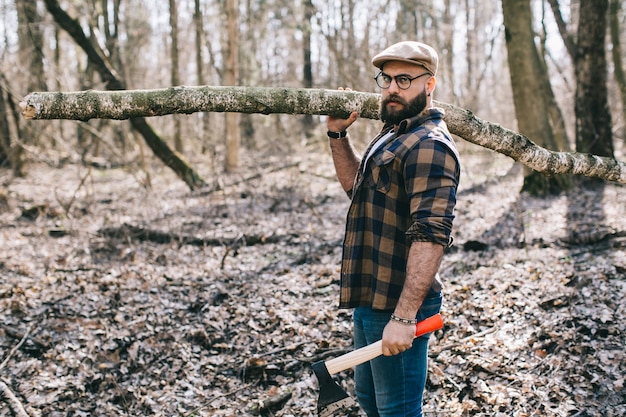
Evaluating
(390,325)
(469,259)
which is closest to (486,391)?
(390,325)

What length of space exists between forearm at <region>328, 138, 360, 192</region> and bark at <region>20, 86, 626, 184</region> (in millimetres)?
260

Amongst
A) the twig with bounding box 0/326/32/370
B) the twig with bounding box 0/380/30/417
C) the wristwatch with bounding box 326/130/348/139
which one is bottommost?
the twig with bounding box 0/380/30/417

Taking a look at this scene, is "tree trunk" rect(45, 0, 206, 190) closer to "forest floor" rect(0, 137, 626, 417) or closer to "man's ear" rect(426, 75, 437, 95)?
"forest floor" rect(0, 137, 626, 417)

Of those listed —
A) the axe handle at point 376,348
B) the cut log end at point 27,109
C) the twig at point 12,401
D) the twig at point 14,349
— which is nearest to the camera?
the axe handle at point 376,348

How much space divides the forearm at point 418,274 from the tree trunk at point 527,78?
7709mm

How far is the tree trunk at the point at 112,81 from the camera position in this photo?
10297 mm

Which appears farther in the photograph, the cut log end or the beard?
the cut log end

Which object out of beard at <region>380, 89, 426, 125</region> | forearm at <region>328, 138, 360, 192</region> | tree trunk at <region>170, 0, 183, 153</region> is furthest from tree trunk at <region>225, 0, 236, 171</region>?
beard at <region>380, 89, 426, 125</region>

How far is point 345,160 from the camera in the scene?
3262mm

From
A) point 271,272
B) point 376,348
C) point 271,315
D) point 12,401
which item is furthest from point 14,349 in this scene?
point 376,348

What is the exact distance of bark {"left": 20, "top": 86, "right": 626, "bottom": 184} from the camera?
3.16 meters

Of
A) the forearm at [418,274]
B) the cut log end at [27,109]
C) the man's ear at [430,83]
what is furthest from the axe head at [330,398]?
the cut log end at [27,109]

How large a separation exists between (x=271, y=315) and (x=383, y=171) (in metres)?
3.17

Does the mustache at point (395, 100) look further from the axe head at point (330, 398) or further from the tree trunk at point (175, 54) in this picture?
the tree trunk at point (175, 54)
